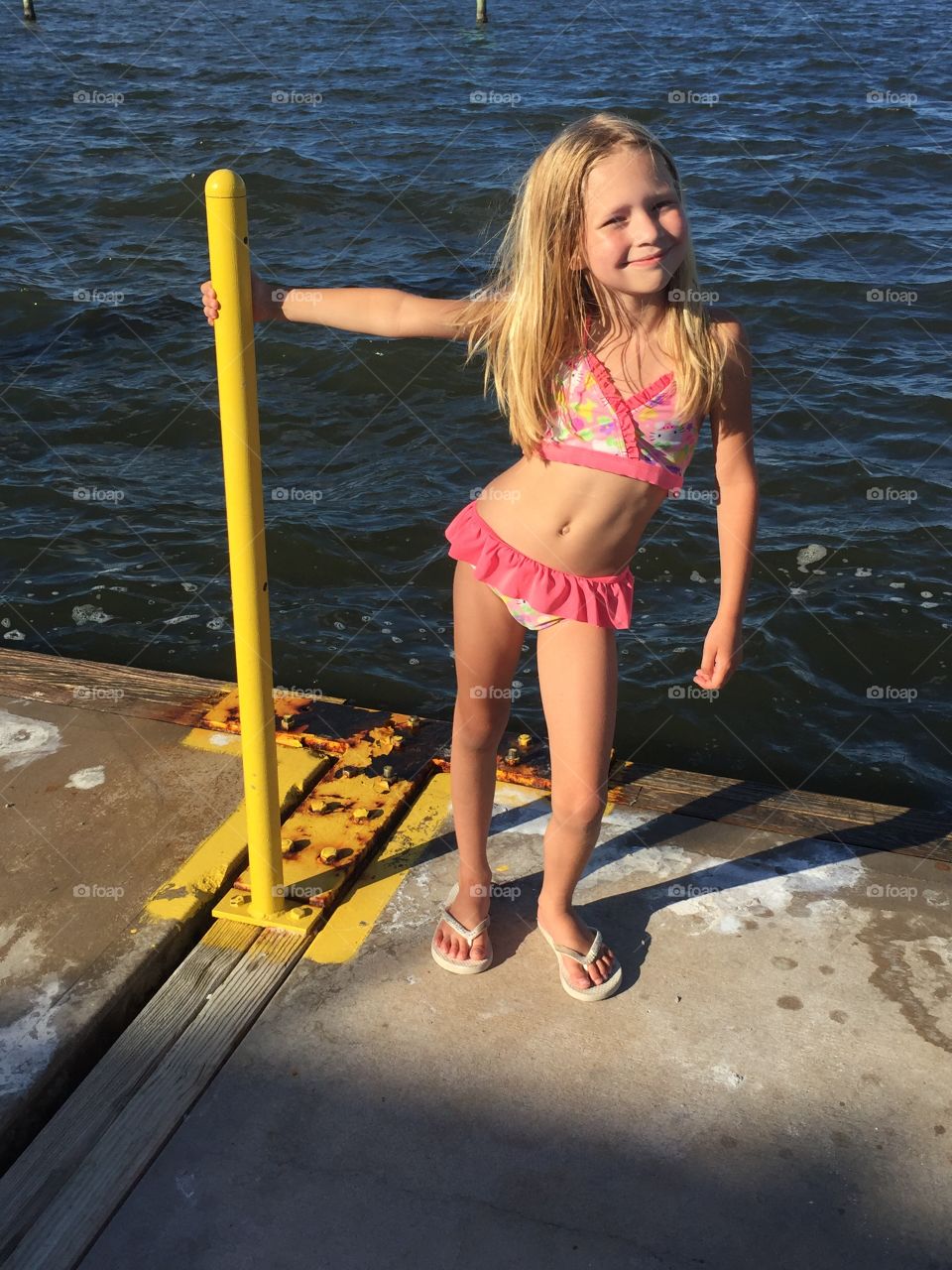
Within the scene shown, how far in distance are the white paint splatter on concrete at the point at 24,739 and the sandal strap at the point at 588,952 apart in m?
1.39

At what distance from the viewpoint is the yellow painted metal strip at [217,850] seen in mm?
2713

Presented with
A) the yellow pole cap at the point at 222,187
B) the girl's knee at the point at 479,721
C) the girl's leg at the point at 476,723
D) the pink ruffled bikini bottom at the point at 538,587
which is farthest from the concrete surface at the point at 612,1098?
the yellow pole cap at the point at 222,187

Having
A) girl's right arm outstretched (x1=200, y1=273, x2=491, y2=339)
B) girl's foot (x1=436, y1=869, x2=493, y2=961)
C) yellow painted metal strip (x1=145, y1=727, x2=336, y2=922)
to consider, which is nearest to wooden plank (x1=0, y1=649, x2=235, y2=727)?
yellow painted metal strip (x1=145, y1=727, x2=336, y2=922)

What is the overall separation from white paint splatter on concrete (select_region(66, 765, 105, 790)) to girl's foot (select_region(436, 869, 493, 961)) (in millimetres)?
958

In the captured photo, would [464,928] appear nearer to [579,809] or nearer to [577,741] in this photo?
[579,809]

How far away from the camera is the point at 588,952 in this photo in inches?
99.6

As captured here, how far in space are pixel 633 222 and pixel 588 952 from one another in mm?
1325

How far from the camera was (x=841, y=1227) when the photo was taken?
2.08 m

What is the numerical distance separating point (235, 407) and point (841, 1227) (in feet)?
5.39

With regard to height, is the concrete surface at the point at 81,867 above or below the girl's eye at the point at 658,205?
below

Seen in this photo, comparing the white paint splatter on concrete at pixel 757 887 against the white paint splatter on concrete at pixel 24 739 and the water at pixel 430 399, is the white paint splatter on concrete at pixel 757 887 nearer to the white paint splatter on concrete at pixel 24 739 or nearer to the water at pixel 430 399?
the water at pixel 430 399

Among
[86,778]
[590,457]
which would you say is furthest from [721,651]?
[86,778]

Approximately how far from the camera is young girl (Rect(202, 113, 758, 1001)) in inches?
85.0

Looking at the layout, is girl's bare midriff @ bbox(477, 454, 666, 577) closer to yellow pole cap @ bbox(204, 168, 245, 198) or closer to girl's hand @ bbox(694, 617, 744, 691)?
girl's hand @ bbox(694, 617, 744, 691)
